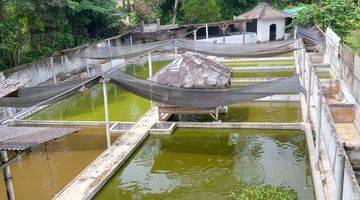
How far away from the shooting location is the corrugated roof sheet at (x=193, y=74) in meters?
12.8

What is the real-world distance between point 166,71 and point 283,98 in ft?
16.4

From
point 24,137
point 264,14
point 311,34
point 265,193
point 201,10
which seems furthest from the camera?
point 201,10

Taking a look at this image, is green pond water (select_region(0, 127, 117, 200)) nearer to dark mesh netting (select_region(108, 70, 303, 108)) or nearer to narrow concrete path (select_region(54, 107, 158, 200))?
Result: narrow concrete path (select_region(54, 107, 158, 200))

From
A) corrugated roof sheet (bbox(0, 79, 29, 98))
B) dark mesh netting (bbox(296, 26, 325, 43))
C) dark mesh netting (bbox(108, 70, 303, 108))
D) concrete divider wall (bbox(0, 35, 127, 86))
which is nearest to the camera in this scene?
corrugated roof sheet (bbox(0, 79, 29, 98))

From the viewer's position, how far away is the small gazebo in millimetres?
12844

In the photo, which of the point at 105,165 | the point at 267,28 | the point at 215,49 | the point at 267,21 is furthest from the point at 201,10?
the point at 105,165

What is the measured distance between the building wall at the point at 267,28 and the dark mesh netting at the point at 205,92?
67.5 feet

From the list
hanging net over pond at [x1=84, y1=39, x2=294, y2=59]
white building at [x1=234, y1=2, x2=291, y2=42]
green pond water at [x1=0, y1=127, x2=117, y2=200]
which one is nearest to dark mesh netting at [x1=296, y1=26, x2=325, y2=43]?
hanging net over pond at [x1=84, y1=39, x2=294, y2=59]

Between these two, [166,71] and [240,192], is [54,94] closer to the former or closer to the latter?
[166,71]

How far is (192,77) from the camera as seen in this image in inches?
512

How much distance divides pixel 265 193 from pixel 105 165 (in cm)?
420

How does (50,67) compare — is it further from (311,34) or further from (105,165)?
(311,34)

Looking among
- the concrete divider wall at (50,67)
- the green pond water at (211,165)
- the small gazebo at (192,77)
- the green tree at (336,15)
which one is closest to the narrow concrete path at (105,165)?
the green pond water at (211,165)

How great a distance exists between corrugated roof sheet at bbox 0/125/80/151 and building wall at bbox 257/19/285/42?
1019 inches
